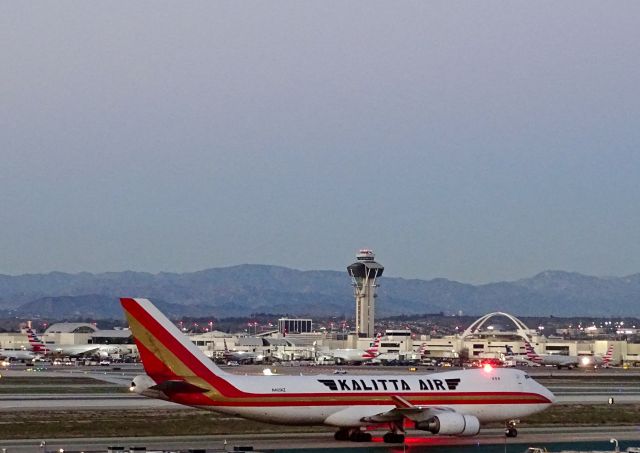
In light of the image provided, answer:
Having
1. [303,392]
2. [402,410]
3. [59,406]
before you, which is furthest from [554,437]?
[59,406]

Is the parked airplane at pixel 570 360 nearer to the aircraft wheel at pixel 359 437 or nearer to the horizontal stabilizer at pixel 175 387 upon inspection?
the aircraft wheel at pixel 359 437

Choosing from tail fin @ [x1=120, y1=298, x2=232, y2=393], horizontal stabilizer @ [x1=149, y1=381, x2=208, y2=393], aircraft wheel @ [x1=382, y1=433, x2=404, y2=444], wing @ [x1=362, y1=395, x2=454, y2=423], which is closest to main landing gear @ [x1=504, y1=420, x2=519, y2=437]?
wing @ [x1=362, y1=395, x2=454, y2=423]

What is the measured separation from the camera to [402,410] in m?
60.9

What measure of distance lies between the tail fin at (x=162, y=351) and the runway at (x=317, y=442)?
304 cm

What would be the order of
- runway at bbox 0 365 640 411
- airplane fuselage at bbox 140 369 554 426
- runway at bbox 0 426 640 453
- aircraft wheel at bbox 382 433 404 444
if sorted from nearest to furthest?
1. runway at bbox 0 426 640 453
2. airplane fuselage at bbox 140 369 554 426
3. aircraft wheel at bbox 382 433 404 444
4. runway at bbox 0 365 640 411

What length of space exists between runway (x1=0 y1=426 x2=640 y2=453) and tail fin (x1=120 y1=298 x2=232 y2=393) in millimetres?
3038

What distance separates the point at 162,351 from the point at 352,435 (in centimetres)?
1055

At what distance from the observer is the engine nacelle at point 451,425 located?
2399 inches

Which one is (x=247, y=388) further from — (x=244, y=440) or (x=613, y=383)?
(x=613, y=383)

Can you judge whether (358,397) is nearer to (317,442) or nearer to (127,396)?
(317,442)

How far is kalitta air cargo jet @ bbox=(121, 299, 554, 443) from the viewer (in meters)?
59.6

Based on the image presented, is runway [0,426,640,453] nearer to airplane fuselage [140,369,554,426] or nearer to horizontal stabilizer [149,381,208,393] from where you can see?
airplane fuselage [140,369,554,426]

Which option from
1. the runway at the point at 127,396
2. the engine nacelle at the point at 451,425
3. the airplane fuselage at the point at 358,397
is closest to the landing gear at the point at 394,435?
the engine nacelle at the point at 451,425

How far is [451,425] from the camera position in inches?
2400
